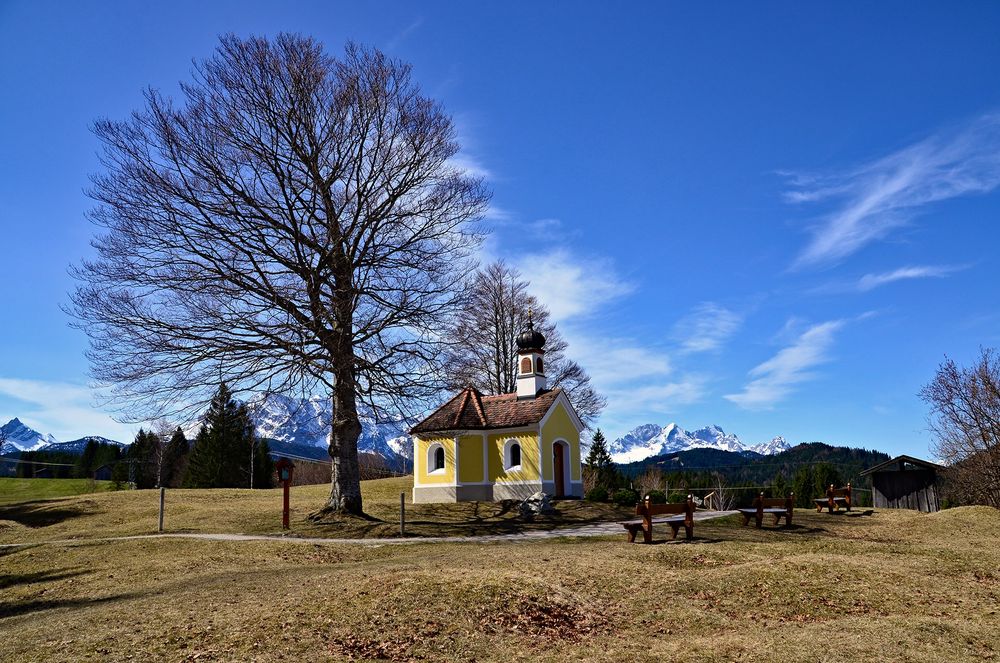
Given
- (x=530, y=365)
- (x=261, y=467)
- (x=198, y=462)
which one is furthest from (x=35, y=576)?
(x=261, y=467)

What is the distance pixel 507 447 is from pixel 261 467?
45364 mm

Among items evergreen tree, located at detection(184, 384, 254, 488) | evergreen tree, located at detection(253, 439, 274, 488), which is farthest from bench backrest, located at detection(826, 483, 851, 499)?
evergreen tree, located at detection(253, 439, 274, 488)

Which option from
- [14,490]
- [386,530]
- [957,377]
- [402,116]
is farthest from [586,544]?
[14,490]

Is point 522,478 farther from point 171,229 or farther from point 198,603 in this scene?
point 198,603

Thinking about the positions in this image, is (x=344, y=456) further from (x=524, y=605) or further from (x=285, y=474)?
(x=524, y=605)

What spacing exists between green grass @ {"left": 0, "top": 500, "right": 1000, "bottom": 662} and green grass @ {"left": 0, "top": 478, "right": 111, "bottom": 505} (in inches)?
1655

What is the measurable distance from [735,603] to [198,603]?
868 centimetres

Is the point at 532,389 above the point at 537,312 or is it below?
below

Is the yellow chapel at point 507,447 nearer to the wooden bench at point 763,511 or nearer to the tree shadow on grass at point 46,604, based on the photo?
the wooden bench at point 763,511

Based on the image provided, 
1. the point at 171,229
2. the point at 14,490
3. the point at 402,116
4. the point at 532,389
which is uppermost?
the point at 402,116

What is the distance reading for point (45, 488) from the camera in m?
56.9

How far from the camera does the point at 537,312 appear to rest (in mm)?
41406

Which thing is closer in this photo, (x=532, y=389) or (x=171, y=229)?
(x=171, y=229)

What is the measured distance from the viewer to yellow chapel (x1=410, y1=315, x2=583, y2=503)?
3127 centimetres
